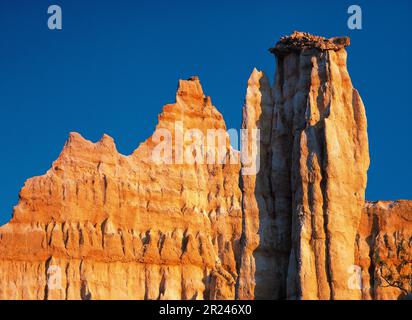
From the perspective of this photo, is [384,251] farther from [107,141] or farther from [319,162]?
[107,141]

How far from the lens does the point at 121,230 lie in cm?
8819

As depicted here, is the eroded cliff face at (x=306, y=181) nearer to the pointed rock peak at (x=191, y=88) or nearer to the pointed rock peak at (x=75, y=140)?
the pointed rock peak at (x=75, y=140)

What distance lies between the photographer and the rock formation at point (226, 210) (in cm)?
4644

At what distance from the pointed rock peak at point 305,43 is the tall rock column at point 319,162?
1.6 inches

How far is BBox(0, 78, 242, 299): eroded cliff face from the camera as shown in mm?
84938

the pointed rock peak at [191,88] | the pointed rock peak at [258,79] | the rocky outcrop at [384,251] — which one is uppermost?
the pointed rock peak at [191,88]

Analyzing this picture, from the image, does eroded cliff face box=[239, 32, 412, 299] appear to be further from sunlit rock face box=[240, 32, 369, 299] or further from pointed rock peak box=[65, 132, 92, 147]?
pointed rock peak box=[65, 132, 92, 147]

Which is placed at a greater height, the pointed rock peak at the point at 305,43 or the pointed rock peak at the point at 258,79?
the pointed rock peak at the point at 305,43

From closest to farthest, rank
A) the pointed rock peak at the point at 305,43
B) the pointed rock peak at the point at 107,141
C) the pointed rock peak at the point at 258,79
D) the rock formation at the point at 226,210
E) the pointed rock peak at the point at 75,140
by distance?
the rock formation at the point at 226,210 < the pointed rock peak at the point at 305,43 < the pointed rock peak at the point at 258,79 < the pointed rock peak at the point at 75,140 < the pointed rock peak at the point at 107,141

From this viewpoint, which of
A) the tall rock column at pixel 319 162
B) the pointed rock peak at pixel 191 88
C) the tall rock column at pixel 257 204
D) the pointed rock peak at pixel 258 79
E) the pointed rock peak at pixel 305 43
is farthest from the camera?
the pointed rock peak at pixel 191 88

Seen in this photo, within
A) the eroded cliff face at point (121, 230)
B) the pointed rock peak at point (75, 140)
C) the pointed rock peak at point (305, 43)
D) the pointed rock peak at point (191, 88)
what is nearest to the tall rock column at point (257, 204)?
the pointed rock peak at point (305, 43)

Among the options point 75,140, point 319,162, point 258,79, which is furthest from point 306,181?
point 75,140
